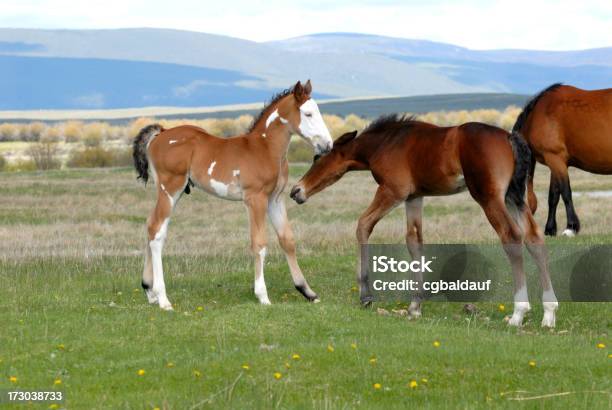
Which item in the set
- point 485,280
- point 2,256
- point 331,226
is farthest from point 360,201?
point 485,280

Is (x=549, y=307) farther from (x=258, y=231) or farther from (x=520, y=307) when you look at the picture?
(x=258, y=231)

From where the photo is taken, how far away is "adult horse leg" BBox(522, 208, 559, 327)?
11.7 meters

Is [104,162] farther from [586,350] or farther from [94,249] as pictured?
[586,350]

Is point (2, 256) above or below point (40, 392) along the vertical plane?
below

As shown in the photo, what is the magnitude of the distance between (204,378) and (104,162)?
55.8 m

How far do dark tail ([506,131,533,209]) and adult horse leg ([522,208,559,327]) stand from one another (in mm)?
266

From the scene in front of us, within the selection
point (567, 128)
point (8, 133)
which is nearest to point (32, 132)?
point (8, 133)

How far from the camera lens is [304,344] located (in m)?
10.2

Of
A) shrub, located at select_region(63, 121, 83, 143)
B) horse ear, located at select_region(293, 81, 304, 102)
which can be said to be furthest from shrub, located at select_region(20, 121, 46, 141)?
horse ear, located at select_region(293, 81, 304, 102)

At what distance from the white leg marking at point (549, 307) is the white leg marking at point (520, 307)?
0.68 feet

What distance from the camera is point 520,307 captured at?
38.3 ft

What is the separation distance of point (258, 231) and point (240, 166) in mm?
837

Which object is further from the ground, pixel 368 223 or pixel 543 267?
pixel 368 223

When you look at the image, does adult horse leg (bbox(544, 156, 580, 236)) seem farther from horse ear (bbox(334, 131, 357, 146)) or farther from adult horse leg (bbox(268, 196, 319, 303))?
adult horse leg (bbox(268, 196, 319, 303))
